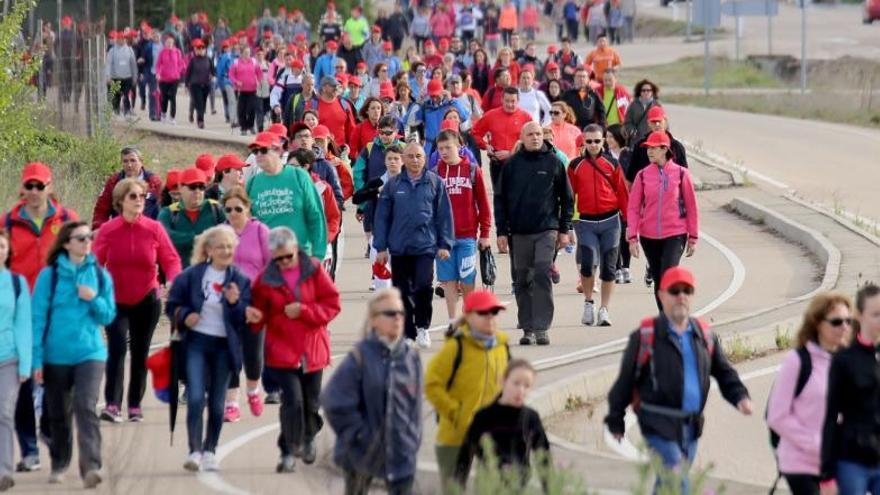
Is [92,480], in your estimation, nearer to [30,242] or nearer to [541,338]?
[30,242]

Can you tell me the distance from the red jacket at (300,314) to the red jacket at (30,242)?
4.98 ft

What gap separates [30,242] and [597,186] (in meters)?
6.57

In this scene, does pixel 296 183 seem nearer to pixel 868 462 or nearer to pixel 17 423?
pixel 17 423

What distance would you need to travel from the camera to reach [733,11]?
52.7 metres

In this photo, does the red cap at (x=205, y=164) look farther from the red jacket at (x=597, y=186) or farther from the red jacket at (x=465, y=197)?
the red jacket at (x=597, y=186)

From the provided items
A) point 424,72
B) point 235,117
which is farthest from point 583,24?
point 424,72

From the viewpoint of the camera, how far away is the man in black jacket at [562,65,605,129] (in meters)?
28.1

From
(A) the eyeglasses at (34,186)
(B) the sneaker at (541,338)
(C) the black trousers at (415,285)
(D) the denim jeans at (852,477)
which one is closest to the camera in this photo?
(D) the denim jeans at (852,477)

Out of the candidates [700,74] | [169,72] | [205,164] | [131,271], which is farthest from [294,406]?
[700,74]

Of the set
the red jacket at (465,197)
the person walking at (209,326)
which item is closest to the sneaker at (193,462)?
the person walking at (209,326)

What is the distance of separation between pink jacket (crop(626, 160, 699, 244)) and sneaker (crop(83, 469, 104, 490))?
22.2ft

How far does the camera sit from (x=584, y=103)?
28.2 m

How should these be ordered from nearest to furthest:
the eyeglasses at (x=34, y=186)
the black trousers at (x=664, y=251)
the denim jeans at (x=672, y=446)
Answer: the denim jeans at (x=672, y=446) → the eyeglasses at (x=34, y=186) → the black trousers at (x=664, y=251)

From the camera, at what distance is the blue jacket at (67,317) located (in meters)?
13.2
